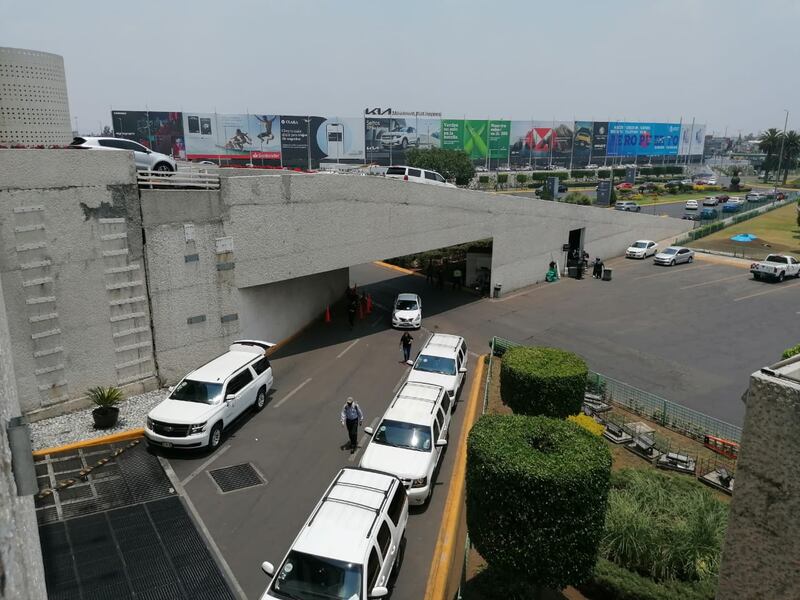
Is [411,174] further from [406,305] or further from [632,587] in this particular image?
[632,587]

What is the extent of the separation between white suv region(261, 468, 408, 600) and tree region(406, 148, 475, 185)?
2550 inches

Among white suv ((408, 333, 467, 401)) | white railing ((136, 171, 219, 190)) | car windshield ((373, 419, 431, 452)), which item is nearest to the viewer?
car windshield ((373, 419, 431, 452))

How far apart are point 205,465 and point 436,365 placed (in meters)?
7.72

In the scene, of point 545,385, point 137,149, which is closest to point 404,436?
point 545,385

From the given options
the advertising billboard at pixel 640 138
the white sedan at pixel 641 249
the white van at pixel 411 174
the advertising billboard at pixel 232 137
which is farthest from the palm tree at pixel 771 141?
the white van at pixel 411 174

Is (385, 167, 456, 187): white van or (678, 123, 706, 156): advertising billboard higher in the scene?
(678, 123, 706, 156): advertising billboard

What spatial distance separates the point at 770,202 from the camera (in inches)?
2618

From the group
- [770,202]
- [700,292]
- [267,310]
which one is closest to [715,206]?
[770,202]

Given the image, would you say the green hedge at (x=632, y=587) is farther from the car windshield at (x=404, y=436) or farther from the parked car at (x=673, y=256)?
the parked car at (x=673, y=256)

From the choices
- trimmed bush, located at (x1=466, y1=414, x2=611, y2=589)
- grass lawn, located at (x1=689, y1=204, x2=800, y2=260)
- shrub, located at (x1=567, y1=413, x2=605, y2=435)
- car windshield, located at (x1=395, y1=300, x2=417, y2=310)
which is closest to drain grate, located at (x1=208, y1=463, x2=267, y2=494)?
trimmed bush, located at (x1=466, y1=414, x2=611, y2=589)

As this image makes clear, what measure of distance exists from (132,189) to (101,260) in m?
2.26

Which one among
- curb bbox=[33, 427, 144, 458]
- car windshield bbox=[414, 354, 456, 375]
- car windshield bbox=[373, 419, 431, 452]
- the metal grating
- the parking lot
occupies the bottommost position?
the parking lot

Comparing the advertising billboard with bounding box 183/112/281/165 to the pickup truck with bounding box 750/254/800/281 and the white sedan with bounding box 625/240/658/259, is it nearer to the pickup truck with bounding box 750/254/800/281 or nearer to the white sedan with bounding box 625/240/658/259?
the white sedan with bounding box 625/240/658/259

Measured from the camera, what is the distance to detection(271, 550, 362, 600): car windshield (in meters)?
8.55
